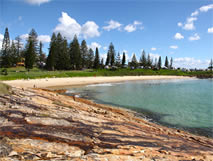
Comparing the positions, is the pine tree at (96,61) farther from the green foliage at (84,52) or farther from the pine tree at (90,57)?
the green foliage at (84,52)

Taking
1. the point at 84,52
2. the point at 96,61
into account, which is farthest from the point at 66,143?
the point at 84,52

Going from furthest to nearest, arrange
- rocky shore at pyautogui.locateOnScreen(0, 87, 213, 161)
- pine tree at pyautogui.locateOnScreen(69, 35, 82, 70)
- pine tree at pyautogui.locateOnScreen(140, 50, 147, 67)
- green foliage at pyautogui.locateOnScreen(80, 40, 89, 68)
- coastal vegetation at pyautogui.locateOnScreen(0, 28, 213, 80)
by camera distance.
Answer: pine tree at pyautogui.locateOnScreen(140, 50, 147, 67) < green foliage at pyautogui.locateOnScreen(80, 40, 89, 68) < pine tree at pyautogui.locateOnScreen(69, 35, 82, 70) < coastal vegetation at pyautogui.locateOnScreen(0, 28, 213, 80) < rocky shore at pyautogui.locateOnScreen(0, 87, 213, 161)

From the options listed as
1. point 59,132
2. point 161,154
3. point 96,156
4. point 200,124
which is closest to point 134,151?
point 161,154

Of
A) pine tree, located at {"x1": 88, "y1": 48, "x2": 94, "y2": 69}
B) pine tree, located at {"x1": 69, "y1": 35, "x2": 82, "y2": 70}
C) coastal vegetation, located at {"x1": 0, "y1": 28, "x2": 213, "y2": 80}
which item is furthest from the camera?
pine tree, located at {"x1": 88, "y1": 48, "x2": 94, "y2": 69}

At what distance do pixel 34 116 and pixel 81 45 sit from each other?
239ft

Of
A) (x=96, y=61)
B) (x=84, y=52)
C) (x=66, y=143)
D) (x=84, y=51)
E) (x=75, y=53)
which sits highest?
(x=84, y=51)

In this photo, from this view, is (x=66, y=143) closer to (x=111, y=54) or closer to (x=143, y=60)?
(x=111, y=54)

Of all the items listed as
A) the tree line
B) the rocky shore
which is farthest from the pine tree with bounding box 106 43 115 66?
the rocky shore

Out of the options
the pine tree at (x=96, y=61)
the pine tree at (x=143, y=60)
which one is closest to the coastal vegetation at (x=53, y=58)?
the pine tree at (x=96, y=61)

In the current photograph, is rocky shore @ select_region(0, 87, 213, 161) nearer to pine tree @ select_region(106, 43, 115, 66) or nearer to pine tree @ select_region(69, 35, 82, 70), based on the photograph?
pine tree @ select_region(69, 35, 82, 70)

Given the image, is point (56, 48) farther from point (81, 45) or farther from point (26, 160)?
point (26, 160)

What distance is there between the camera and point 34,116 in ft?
15.1

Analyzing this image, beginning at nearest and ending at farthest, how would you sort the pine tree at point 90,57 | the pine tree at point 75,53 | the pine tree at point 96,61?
1. the pine tree at point 75,53
2. the pine tree at point 96,61
3. the pine tree at point 90,57

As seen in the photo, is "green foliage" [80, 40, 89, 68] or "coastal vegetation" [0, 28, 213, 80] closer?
"coastal vegetation" [0, 28, 213, 80]
